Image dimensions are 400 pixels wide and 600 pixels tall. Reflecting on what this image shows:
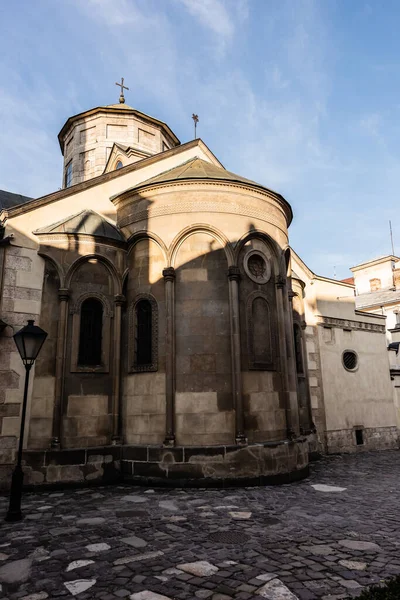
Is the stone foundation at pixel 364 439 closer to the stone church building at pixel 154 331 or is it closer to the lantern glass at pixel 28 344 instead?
the stone church building at pixel 154 331

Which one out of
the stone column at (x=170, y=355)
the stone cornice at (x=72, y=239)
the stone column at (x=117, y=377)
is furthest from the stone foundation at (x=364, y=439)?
the stone cornice at (x=72, y=239)

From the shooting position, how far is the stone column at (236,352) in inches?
405

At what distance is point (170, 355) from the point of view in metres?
10.7

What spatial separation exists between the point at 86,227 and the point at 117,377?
4.24m

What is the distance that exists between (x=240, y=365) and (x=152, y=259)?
375 centimetres

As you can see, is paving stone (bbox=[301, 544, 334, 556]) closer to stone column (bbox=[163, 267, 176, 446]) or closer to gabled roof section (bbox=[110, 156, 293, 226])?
stone column (bbox=[163, 267, 176, 446])

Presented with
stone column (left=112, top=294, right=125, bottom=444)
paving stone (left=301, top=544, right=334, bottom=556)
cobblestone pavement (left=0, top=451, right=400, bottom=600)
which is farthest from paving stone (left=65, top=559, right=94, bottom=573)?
stone column (left=112, top=294, right=125, bottom=444)

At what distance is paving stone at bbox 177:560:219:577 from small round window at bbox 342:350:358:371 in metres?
14.1

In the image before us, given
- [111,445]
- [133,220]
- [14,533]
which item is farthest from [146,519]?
[133,220]

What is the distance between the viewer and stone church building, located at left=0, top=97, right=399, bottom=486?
10273 mm

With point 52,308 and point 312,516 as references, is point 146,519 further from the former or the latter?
point 52,308

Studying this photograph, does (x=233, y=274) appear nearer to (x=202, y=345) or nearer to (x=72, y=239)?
(x=202, y=345)

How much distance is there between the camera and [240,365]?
10.7m

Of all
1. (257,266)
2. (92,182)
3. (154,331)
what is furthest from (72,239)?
(257,266)
